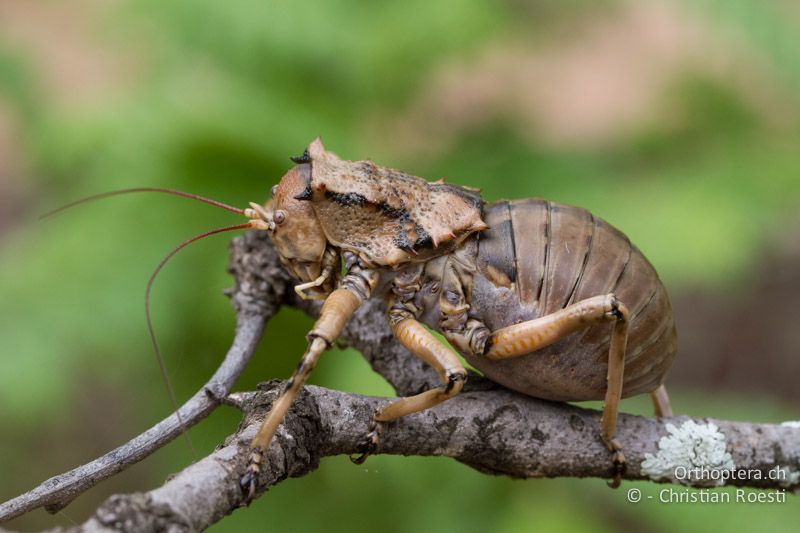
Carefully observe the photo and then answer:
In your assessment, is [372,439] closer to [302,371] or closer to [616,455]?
[302,371]

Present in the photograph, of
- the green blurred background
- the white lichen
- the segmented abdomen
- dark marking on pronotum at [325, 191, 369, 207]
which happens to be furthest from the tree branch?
the green blurred background

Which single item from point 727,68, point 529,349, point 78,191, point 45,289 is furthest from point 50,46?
point 529,349

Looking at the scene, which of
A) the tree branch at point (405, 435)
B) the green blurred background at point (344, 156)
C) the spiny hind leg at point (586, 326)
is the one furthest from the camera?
the green blurred background at point (344, 156)

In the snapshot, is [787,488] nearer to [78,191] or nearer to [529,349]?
[529,349]

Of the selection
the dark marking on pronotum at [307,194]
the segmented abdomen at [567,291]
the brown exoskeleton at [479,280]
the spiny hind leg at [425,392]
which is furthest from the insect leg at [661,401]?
the dark marking on pronotum at [307,194]

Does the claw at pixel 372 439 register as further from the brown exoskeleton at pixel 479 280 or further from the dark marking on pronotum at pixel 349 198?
the dark marking on pronotum at pixel 349 198

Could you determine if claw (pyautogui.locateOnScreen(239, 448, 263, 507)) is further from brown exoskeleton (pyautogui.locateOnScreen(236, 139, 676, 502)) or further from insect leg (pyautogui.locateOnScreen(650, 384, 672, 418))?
insect leg (pyautogui.locateOnScreen(650, 384, 672, 418))

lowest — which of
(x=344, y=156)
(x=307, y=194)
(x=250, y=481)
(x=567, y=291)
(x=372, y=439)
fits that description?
(x=250, y=481)

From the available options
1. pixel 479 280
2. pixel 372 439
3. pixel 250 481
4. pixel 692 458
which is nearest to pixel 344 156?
pixel 479 280
